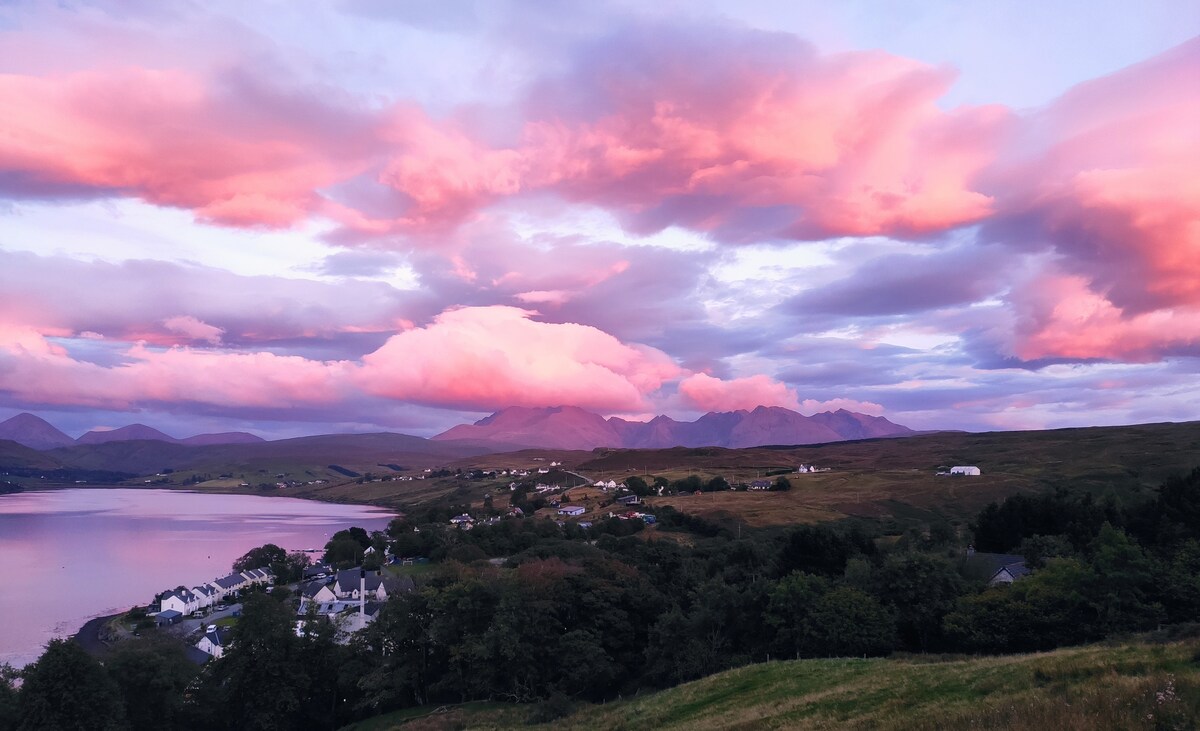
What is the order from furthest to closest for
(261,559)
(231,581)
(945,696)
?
(261,559) → (231,581) → (945,696)

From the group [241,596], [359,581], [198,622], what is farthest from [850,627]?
[241,596]

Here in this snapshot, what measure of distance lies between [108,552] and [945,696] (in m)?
124

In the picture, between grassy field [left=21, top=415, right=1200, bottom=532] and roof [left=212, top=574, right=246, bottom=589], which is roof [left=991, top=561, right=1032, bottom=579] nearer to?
grassy field [left=21, top=415, right=1200, bottom=532]

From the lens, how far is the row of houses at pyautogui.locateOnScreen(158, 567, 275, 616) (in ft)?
218

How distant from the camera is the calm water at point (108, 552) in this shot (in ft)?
210

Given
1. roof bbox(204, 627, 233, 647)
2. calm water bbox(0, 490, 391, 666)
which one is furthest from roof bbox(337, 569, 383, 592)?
calm water bbox(0, 490, 391, 666)

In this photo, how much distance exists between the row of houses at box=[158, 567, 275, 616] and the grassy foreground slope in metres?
52.6

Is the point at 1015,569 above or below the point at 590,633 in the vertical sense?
above

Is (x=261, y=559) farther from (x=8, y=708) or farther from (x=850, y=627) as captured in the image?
(x=850, y=627)

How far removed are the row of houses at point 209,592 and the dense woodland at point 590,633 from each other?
31.1 metres

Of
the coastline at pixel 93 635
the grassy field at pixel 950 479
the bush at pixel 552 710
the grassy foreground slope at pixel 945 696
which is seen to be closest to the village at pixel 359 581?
the coastline at pixel 93 635

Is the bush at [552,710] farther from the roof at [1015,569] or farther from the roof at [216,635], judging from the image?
the roof at [216,635]

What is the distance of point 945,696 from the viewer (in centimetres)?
1530

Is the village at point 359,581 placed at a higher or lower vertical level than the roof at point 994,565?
lower
